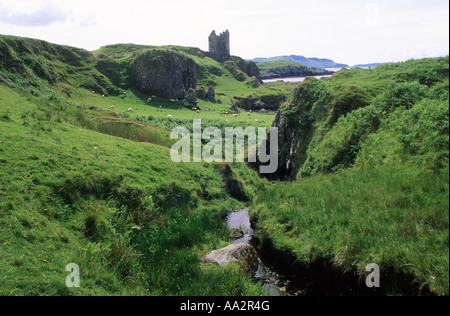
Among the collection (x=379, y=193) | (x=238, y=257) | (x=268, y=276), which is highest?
(x=379, y=193)

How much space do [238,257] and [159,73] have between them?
85.8 m

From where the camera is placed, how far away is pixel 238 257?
1136 cm

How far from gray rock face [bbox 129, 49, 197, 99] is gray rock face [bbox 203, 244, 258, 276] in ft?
264

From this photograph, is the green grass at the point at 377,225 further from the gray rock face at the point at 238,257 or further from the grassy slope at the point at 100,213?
the grassy slope at the point at 100,213

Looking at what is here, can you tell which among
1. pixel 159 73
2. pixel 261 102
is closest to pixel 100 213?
pixel 159 73

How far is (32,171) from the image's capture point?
12.3 m

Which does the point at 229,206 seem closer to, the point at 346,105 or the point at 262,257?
the point at 262,257

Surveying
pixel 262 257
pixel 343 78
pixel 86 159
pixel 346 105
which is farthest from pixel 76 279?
pixel 343 78

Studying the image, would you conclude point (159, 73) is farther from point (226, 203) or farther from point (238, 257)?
point (238, 257)

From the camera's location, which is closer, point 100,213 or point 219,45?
point 100,213

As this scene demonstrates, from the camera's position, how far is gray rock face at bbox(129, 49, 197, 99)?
87125mm

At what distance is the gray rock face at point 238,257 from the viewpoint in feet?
36.1

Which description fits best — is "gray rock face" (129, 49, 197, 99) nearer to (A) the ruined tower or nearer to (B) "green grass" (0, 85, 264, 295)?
(B) "green grass" (0, 85, 264, 295)

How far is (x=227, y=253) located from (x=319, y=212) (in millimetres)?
4171
